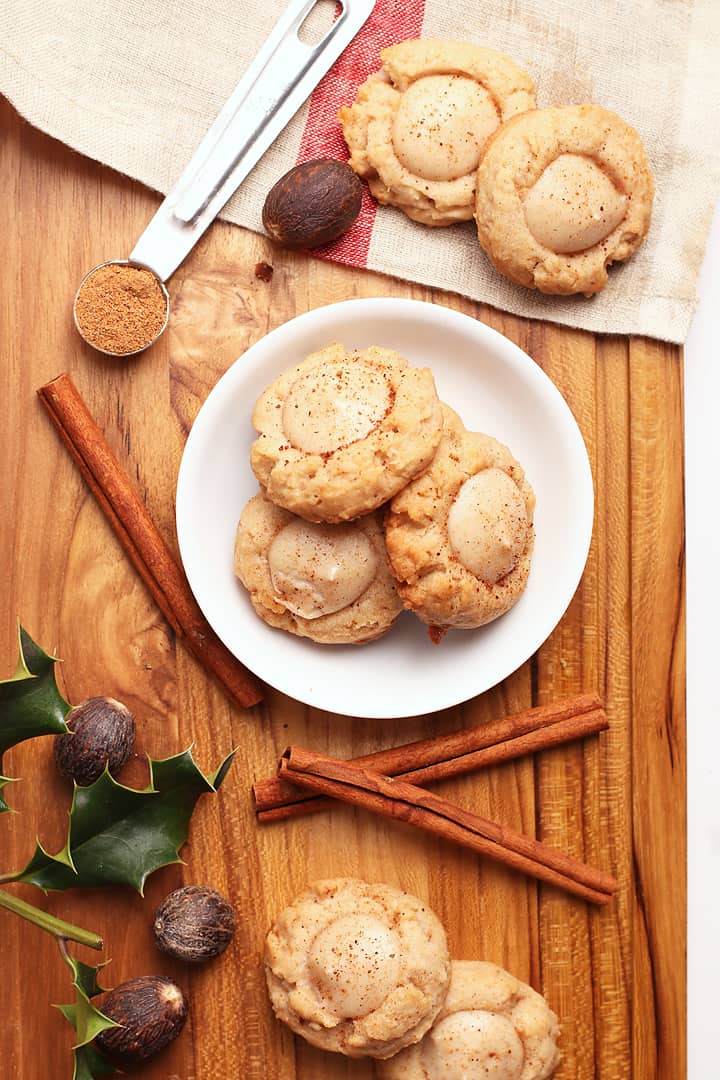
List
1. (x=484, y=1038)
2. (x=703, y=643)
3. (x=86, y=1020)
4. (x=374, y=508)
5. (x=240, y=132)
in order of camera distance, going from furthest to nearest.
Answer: (x=703, y=643) → (x=240, y=132) → (x=484, y=1038) → (x=374, y=508) → (x=86, y=1020)

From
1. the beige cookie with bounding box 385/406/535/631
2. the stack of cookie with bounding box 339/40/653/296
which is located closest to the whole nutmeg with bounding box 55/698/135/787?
the beige cookie with bounding box 385/406/535/631

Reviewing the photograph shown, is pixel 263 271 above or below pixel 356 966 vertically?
above

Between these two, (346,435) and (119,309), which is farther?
(119,309)

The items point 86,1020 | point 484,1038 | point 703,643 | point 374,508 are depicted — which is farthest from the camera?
point 703,643

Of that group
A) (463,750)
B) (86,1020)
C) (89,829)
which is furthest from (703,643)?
(86,1020)

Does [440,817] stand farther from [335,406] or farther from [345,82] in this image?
[345,82]

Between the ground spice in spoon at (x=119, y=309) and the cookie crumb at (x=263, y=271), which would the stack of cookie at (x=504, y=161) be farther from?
the ground spice in spoon at (x=119, y=309)

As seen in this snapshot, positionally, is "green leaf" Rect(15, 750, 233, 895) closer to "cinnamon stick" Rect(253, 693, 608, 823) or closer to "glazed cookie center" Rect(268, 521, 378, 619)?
"cinnamon stick" Rect(253, 693, 608, 823)
